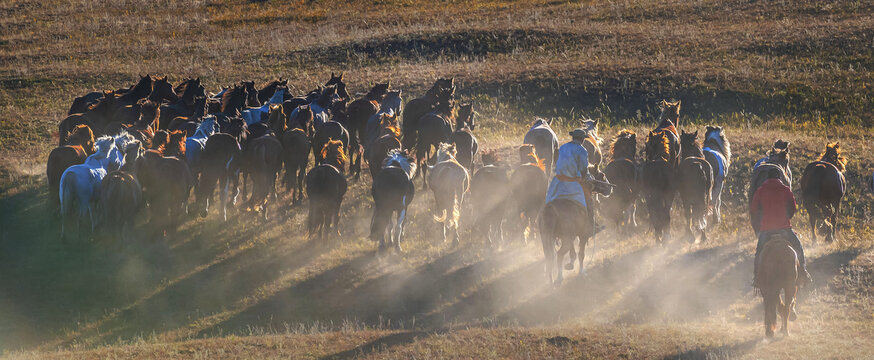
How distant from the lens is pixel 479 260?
16.9 metres

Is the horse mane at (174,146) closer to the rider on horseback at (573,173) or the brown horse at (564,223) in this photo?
the brown horse at (564,223)

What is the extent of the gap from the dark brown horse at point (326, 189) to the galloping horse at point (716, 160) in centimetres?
779

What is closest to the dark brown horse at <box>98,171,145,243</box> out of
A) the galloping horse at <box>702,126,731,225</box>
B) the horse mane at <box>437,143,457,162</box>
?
the horse mane at <box>437,143,457,162</box>

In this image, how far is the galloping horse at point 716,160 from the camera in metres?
18.5

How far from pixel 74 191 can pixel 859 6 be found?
44.2 meters

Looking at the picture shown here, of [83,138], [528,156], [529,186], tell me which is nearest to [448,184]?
[529,186]

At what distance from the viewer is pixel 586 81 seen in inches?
1342

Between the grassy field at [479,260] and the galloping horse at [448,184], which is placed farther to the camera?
the galloping horse at [448,184]

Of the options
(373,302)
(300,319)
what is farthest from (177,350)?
(373,302)

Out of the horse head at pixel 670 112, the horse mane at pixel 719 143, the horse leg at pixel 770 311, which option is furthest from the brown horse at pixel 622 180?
the horse leg at pixel 770 311

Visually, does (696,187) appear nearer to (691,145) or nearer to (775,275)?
(691,145)

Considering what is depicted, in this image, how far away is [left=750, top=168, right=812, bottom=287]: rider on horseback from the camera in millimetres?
12562

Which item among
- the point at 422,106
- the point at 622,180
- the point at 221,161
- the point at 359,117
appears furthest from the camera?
the point at 359,117

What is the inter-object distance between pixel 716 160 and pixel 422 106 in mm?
7452
